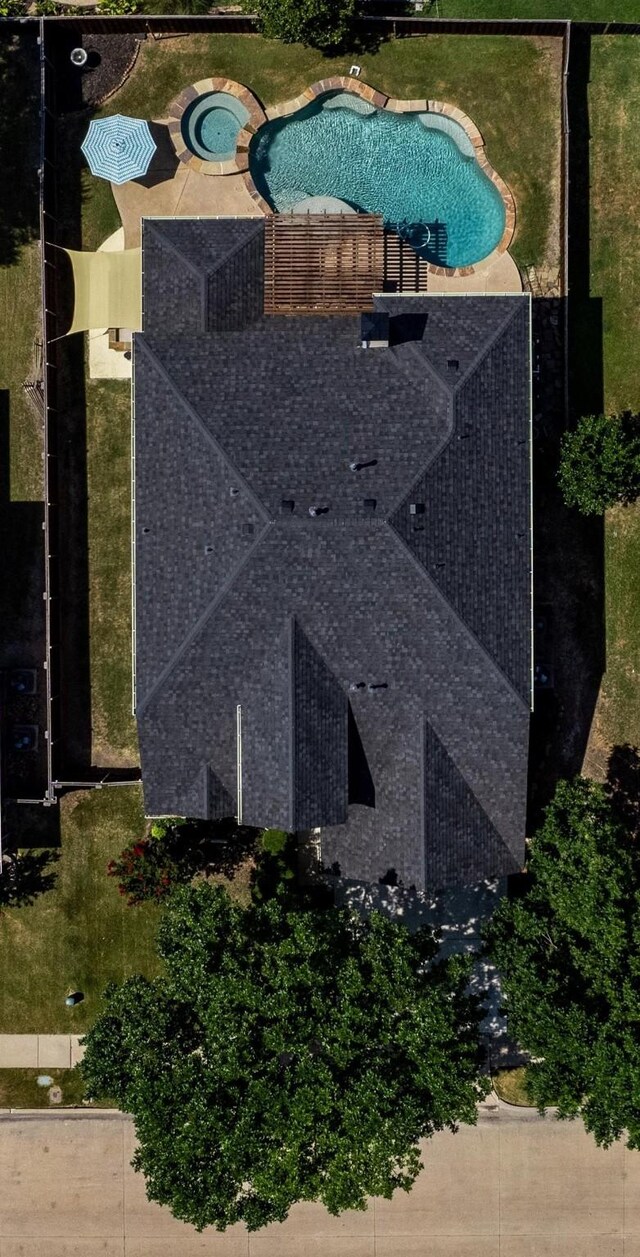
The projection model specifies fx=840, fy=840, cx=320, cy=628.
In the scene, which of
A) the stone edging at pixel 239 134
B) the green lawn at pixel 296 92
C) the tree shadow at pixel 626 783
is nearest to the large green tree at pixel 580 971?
the tree shadow at pixel 626 783

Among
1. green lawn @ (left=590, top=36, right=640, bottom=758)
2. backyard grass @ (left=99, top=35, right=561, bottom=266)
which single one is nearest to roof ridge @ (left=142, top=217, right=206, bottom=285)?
backyard grass @ (left=99, top=35, right=561, bottom=266)

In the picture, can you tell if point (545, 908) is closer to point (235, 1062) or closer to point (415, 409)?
point (235, 1062)

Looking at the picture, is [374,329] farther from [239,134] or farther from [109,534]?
[109,534]

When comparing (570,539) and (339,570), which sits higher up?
(570,539)

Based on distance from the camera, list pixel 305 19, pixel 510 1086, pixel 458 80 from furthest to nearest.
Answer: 1. pixel 510 1086
2. pixel 458 80
3. pixel 305 19

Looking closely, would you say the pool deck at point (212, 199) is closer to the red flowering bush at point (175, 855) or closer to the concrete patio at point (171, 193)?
the concrete patio at point (171, 193)

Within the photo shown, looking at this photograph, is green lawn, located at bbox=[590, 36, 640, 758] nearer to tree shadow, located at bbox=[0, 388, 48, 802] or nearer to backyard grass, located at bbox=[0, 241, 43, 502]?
backyard grass, located at bbox=[0, 241, 43, 502]

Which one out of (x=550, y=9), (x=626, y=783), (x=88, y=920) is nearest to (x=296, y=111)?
(x=550, y=9)
